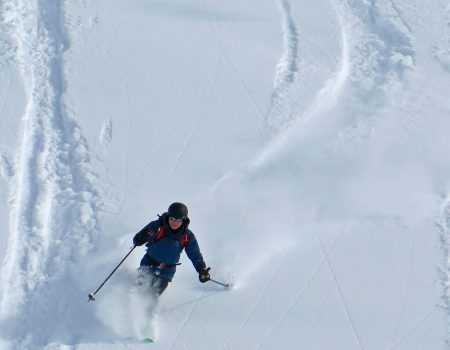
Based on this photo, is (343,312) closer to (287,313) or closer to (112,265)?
(287,313)

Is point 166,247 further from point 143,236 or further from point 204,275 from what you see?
point 204,275

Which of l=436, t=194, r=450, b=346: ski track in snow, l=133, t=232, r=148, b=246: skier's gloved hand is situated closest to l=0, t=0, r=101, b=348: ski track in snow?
l=133, t=232, r=148, b=246: skier's gloved hand

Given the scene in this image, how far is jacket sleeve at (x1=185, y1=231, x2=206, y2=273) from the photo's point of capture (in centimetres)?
848

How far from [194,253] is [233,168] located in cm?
233

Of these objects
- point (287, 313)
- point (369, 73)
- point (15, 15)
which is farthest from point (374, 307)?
point (15, 15)

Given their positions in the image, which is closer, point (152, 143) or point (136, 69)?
point (152, 143)

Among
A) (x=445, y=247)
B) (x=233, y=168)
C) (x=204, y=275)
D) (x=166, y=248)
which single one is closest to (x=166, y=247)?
(x=166, y=248)

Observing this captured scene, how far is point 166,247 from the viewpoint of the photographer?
8.53 metres

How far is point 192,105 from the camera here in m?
11.6

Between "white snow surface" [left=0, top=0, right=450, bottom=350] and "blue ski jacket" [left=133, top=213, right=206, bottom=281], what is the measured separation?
1.32 feet

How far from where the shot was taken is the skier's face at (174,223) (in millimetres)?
8167

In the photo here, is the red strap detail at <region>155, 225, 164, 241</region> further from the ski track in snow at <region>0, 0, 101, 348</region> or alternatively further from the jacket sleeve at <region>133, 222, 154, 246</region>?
the ski track in snow at <region>0, 0, 101, 348</region>

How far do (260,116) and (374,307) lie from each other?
384cm

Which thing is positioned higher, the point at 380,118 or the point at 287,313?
the point at 380,118
